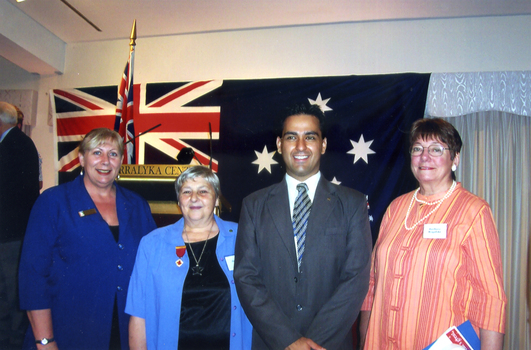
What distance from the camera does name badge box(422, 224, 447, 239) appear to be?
1.62 meters

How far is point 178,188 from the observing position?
1.90m

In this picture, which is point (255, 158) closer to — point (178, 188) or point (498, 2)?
point (178, 188)

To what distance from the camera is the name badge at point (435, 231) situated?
162 centimetres

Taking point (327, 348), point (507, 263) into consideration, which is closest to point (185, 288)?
point (327, 348)

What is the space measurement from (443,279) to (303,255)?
0.62 m

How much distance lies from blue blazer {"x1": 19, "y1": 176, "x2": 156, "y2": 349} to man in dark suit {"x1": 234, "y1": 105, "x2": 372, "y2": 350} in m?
0.74

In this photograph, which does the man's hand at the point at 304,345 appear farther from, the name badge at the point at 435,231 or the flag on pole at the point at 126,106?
the flag on pole at the point at 126,106

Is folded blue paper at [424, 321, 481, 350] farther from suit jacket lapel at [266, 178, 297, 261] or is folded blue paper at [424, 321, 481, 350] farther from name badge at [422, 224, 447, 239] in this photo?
suit jacket lapel at [266, 178, 297, 261]

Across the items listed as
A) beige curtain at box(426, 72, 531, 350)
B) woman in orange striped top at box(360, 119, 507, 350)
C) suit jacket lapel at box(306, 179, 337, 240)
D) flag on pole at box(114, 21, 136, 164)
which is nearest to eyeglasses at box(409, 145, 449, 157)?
woman in orange striped top at box(360, 119, 507, 350)

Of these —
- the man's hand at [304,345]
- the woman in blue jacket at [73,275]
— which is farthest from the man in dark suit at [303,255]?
the woman in blue jacket at [73,275]

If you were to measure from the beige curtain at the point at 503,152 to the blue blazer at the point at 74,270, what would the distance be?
336cm

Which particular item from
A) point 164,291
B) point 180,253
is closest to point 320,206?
point 180,253

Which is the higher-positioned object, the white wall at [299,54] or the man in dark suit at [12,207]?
the white wall at [299,54]

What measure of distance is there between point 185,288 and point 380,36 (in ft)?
11.8
